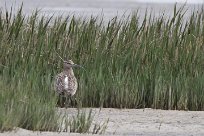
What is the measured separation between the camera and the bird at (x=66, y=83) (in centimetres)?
1000

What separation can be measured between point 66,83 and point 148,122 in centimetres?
101

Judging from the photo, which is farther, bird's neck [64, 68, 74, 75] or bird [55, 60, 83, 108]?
bird's neck [64, 68, 74, 75]

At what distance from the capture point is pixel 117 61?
35.8 ft

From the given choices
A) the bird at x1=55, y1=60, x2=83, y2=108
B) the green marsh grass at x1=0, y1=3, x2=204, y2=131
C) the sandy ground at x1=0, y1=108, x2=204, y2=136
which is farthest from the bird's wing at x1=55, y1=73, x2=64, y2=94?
the sandy ground at x1=0, y1=108, x2=204, y2=136

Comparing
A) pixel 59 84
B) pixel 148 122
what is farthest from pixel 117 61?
pixel 148 122

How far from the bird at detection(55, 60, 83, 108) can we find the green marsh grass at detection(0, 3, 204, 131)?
0.40ft

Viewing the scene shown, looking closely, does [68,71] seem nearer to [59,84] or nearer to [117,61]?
[59,84]

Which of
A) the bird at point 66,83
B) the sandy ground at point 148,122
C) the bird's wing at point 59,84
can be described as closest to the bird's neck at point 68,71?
the bird at point 66,83

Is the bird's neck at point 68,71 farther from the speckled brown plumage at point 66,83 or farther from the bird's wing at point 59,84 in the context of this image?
the bird's wing at point 59,84

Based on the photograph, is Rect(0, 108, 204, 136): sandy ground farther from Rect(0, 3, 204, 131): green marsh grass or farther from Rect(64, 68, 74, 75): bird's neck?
Rect(64, 68, 74, 75): bird's neck

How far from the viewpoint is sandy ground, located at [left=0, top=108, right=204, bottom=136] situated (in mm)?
8820

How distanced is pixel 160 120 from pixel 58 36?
2.12 m

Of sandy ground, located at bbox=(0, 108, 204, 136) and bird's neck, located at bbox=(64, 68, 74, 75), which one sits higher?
bird's neck, located at bbox=(64, 68, 74, 75)

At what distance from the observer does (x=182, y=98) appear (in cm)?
1055
